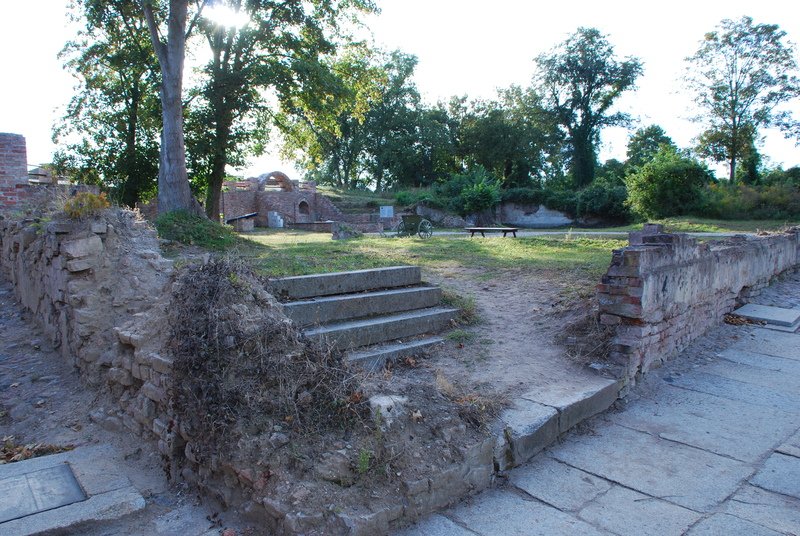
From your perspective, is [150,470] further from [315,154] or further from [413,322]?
[315,154]

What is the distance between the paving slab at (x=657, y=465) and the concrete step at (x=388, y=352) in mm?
1601

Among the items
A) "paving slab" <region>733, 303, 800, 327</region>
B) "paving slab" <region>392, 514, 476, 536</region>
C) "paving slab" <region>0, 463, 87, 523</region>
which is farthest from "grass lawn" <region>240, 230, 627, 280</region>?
"paving slab" <region>392, 514, 476, 536</region>

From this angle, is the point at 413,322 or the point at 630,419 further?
the point at 413,322

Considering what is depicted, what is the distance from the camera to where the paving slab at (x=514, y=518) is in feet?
9.52

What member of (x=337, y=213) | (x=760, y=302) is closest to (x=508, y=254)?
(x=760, y=302)

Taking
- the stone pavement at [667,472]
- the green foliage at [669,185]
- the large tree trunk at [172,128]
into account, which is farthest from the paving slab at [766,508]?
the green foliage at [669,185]

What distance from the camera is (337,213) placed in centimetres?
3167

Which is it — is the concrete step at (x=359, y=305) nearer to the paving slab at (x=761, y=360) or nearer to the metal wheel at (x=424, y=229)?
the paving slab at (x=761, y=360)

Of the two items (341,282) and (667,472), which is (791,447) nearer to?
(667,472)

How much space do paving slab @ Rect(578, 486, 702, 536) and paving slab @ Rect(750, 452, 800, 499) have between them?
714mm

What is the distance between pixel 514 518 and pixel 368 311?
2.77 metres

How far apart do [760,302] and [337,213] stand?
25.3 meters

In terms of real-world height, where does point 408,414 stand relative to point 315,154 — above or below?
below

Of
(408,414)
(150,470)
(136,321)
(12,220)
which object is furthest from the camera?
(12,220)
